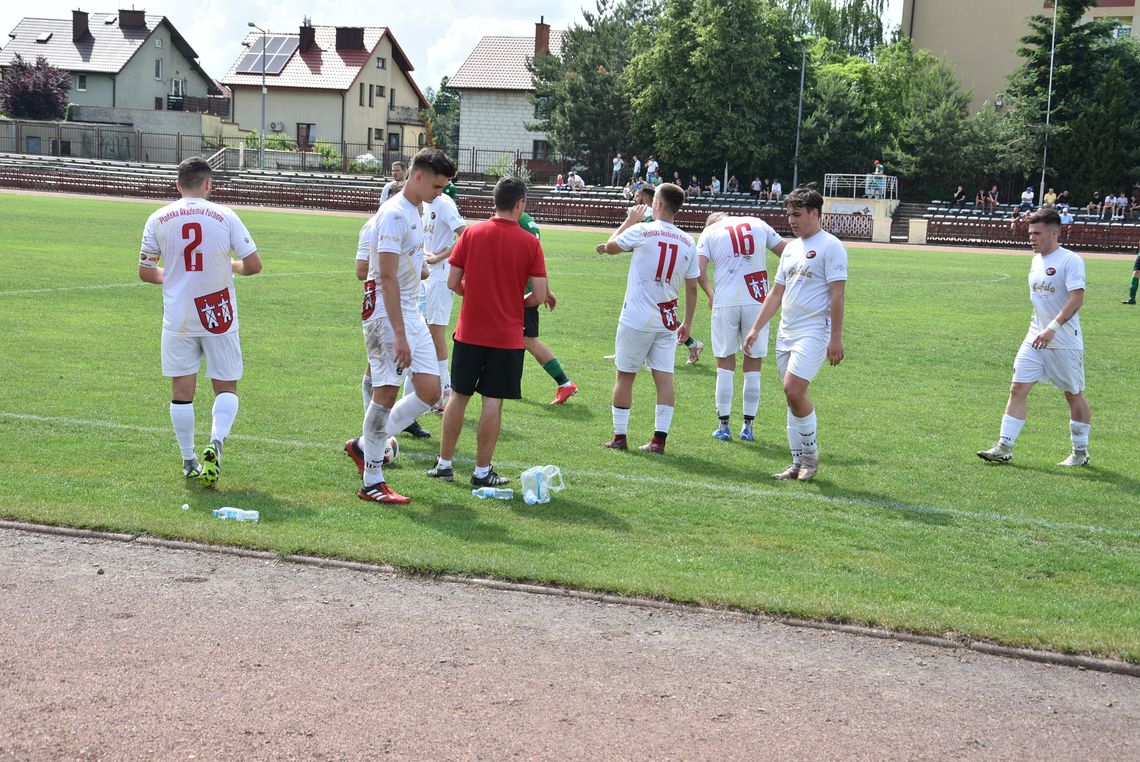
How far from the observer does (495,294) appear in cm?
728

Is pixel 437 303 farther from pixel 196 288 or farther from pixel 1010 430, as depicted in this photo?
pixel 1010 430

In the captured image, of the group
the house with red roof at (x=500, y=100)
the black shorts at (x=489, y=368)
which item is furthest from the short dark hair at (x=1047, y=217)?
the house with red roof at (x=500, y=100)

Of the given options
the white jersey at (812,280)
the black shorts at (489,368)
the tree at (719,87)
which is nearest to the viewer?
the black shorts at (489,368)

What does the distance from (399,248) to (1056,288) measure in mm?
5222

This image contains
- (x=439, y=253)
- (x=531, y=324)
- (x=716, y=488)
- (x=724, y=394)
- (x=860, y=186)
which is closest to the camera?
(x=716, y=488)

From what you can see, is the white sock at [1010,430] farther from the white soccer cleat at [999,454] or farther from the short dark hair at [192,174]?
the short dark hair at [192,174]

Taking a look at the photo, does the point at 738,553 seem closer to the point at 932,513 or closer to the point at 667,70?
the point at 932,513

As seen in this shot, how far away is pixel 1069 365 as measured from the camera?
9.23m

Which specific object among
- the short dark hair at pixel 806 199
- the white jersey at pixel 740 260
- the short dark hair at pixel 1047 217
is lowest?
the white jersey at pixel 740 260

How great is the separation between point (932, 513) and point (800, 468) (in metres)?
1.10

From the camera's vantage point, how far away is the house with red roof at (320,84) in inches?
3415

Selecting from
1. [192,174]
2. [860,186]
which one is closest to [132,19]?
[860,186]

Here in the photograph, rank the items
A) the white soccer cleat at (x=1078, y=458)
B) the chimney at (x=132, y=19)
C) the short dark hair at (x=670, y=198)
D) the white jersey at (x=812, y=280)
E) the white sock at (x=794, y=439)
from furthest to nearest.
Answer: the chimney at (x=132, y=19) → the white soccer cleat at (x=1078, y=458) → the short dark hair at (x=670, y=198) → the white sock at (x=794, y=439) → the white jersey at (x=812, y=280)

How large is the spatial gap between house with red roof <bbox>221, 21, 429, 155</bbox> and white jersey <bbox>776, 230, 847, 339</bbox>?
7861cm
